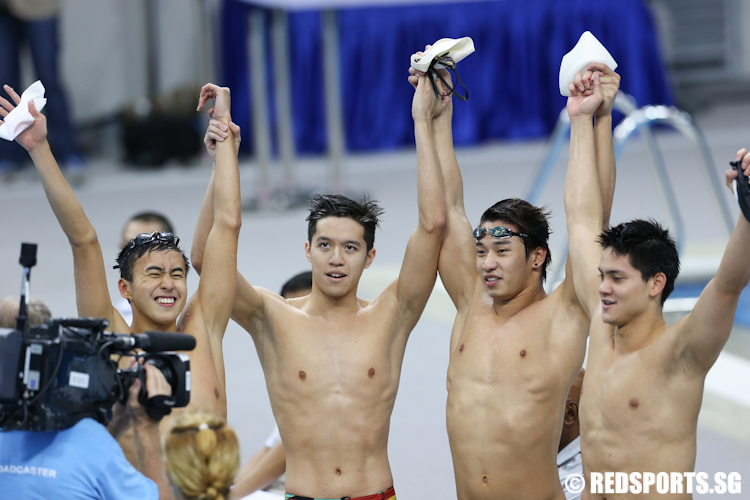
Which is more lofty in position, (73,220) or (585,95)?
(585,95)

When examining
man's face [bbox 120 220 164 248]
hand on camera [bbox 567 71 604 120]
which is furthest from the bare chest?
man's face [bbox 120 220 164 248]

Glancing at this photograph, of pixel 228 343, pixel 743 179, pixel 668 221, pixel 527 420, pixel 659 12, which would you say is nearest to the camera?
pixel 743 179

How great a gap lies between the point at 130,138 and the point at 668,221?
6.42 metres

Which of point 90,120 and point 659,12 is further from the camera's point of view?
point 659,12

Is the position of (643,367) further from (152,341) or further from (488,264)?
(152,341)

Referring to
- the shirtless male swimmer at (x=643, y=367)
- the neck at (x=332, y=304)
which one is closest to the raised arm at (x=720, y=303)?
the shirtless male swimmer at (x=643, y=367)

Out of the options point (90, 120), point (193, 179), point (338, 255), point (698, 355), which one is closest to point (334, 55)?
point (193, 179)

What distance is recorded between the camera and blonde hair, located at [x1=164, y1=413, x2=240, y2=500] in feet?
6.13

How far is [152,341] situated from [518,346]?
119 cm

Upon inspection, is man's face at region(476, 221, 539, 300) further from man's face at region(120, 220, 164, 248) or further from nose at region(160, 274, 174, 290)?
man's face at region(120, 220, 164, 248)

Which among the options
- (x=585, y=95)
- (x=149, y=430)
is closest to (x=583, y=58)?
(x=585, y=95)

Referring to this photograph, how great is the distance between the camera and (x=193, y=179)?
1029cm

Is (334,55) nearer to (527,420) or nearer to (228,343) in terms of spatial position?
(228,343)

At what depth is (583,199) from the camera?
9.12 ft
